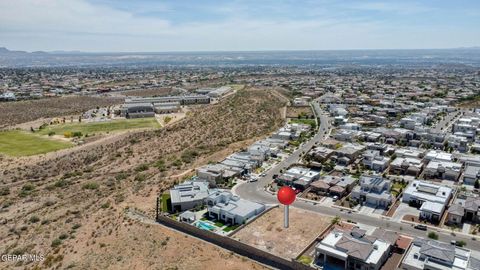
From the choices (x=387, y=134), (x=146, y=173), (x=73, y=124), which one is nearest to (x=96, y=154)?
(x=146, y=173)

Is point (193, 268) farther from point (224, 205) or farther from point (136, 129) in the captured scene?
point (136, 129)

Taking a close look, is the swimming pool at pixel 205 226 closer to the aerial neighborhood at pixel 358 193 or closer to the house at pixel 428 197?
the aerial neighborhood at pixel 358 193

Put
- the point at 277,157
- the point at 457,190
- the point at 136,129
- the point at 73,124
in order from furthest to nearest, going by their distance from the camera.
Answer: the point at 73,124 < the point at 136,129 < the point at 277,157 < the point at 457,190

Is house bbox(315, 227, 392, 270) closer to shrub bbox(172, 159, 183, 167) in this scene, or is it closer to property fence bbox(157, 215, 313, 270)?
property fence bbox(157, 215, 313, 270)

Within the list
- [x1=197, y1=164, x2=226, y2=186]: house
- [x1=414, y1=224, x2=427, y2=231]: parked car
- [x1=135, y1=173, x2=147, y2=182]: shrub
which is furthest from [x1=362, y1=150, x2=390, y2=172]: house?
[x1=135, y1=173, x2=147, y2=182]: shrub

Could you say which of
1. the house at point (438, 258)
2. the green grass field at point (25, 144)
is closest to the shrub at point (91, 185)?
the green grass field at point (25, 144)

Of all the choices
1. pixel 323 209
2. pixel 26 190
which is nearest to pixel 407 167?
pixel 323 209
